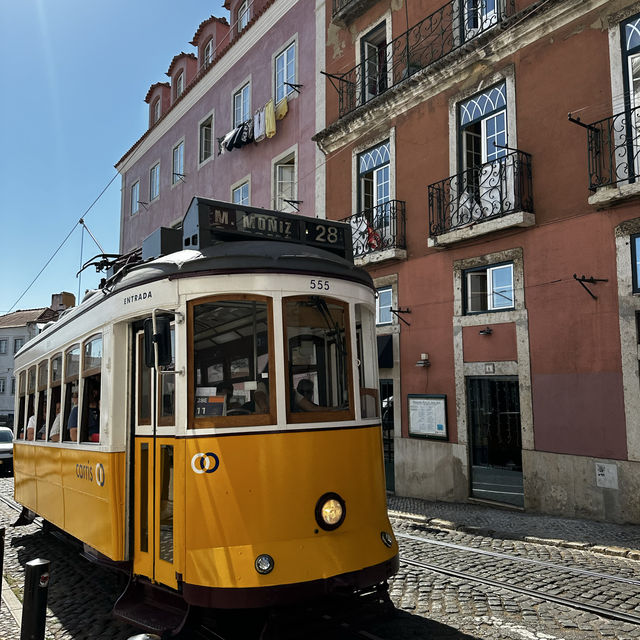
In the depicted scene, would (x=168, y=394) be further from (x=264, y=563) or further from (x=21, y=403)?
(x=21, y=403)

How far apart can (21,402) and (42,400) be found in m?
1.96

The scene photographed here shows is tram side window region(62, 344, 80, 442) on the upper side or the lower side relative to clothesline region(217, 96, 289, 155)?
lower

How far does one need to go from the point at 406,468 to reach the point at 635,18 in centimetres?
891

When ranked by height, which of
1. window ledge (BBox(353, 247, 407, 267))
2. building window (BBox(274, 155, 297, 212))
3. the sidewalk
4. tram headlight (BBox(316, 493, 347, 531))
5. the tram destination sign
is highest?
building window (BBox(274, 155, 297, 212))

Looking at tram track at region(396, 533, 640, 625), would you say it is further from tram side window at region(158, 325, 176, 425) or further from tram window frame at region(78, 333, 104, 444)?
tram window frame at region(78, 333, 104, 444)

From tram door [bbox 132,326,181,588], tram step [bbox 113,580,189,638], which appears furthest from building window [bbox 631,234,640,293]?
tram step [bbox 113,580,189,638]

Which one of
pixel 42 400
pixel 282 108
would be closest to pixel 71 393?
pixel 42 400

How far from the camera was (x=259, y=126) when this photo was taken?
19781 millimetres

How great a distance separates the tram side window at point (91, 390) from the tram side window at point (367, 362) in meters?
2.45

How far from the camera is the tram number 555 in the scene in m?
5.18

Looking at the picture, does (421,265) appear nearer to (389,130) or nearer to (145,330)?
(389,130)

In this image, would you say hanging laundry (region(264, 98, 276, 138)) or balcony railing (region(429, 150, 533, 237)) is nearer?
balcony railing (region(429, 150, 533, 237))

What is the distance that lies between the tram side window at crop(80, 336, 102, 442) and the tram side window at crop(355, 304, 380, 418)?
245cm

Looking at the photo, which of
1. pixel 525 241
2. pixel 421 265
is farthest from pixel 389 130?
pixel 525 241
